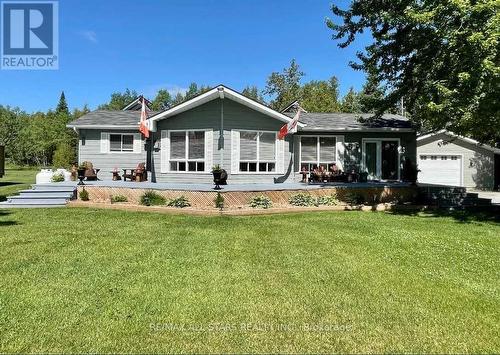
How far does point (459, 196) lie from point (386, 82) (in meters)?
5.93

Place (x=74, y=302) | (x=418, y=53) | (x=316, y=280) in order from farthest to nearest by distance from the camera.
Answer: (x=418, y=53) → (x=316, y=280) → (x=74, y=302)

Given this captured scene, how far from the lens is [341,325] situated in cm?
387

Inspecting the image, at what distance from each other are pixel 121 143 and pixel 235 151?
22.1ft

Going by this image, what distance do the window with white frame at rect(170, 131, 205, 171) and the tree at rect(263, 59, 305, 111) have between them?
38.9 metres

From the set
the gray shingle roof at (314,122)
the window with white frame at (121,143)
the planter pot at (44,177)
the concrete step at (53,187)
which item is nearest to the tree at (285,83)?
the gray shingle roof at (314,122)

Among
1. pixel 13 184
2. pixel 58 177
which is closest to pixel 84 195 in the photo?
pixel 58 177

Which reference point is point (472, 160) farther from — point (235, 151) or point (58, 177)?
point (58, 177)

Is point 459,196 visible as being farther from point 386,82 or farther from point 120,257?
point 120,257

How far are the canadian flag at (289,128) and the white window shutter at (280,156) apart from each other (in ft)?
1.15

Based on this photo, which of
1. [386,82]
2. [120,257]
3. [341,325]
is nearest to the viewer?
[341,325]

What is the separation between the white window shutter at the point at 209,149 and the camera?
49.9 ft

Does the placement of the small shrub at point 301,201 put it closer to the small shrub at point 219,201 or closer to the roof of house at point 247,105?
the small shrub at point 219,201

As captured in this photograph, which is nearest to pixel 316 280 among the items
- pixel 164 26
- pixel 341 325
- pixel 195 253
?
pixel 341 325

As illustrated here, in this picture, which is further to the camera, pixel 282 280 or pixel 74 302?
pixel 282 280
